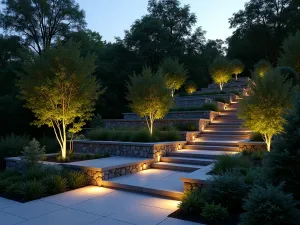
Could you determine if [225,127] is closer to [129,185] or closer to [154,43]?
[129,185]

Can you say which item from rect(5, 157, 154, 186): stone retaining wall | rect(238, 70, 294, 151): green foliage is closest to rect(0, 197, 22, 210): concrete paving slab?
rect(5, 157, 154, 186): stone retaining wall

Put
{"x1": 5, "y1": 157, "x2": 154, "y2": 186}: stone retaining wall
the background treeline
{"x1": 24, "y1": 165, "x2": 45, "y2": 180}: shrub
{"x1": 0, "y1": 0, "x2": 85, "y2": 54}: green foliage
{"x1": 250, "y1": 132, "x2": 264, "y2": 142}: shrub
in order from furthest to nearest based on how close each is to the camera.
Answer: {"x1": 0, "y1": 0, "x2": 85, "y2": 54}: green foliage < the background treeline < {"x1": 250, "y1": 132, "x2": 264, "y2": 142}: shrub < {"x1": 5, "y1": 157, "x2": 154, "y2": 186}: stone retaining wall < {"x1": 24, "y1": 165, "x2": 45, "y2": 180}: shrub

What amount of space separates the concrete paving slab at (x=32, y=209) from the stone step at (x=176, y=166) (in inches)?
135

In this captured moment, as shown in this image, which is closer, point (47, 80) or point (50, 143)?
point (47, 80)

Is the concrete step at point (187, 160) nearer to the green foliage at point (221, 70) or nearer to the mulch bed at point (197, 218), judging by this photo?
the mulch bed at point (197, 218)

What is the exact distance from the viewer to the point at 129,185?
5566 mm

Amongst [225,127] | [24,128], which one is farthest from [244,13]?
[24,128]

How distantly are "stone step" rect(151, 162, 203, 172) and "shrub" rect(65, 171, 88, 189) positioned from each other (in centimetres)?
225

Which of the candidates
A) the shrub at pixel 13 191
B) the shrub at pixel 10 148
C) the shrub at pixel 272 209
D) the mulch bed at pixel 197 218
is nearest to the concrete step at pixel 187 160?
the mulch bed at pixel 197 218

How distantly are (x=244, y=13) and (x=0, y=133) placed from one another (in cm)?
2907

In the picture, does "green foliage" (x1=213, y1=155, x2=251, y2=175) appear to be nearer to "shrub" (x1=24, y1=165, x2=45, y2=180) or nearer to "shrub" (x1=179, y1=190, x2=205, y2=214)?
"shrub" (x1=179, y1=190, x2=205, y2=214)

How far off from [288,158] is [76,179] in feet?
15.6

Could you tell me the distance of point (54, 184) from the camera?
214 inches

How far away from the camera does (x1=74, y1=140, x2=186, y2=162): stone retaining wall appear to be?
7.58 meters
